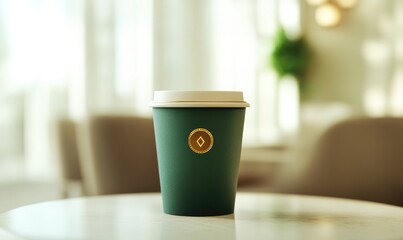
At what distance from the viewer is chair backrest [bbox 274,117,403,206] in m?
2.50

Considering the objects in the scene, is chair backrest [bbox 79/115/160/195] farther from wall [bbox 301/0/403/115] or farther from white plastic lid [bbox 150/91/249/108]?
wall [bbox 301/0/403/115]

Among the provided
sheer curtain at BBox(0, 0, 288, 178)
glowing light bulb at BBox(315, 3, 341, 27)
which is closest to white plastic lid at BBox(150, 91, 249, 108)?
sheer curtain at BBox(0, 0, 288, 178)

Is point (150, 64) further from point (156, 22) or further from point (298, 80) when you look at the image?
point (298, 80)

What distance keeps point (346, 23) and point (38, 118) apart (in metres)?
2.89

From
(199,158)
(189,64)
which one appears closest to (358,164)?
(199,158)

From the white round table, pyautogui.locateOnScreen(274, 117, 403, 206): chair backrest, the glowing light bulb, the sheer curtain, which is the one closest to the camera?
the white round table

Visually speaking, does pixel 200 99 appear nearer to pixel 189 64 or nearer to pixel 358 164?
pixel 358 164

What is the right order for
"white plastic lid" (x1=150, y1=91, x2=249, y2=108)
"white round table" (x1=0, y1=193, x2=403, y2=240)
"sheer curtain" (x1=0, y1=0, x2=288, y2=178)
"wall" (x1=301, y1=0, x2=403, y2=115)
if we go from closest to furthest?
"white round table" (x1=0, y1=193, x2=403, y2=240) < "white plastic lid" (x1=150, y1=91, x2=249, y2=108) < "sheer curtain" (x1=0, y1=0, x2=288, y2=178) < "wall" (x1=301, y1=0, x2=403, y2=115)

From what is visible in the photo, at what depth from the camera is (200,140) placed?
1229 mm

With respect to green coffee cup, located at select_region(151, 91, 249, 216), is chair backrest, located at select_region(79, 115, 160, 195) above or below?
below

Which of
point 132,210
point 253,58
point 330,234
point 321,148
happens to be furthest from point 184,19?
point 330,234

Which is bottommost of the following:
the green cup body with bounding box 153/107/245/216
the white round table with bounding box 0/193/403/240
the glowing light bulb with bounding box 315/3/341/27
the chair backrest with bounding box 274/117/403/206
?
the chair backrest with bounding box 274/117/403/206

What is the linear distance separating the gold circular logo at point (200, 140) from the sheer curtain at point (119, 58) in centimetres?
233

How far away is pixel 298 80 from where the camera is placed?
5.65 metres
